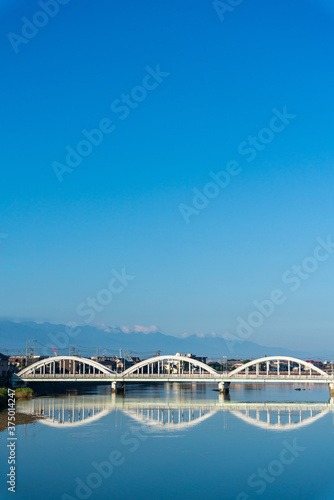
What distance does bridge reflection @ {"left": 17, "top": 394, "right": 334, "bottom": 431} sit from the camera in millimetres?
36406

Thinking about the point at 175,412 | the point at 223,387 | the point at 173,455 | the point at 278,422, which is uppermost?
the point at 223,387

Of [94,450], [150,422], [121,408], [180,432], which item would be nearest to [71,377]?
[121,408]

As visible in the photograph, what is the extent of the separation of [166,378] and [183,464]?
37896 millimetres

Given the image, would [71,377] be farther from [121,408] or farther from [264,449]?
[264,449]

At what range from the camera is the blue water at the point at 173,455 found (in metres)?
20.6

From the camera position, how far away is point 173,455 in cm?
2588

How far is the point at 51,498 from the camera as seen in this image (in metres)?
19.1

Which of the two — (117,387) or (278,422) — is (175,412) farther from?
(117,387)

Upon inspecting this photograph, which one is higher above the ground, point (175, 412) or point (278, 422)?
point (175, 412)

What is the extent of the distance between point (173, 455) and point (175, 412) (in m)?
16.9

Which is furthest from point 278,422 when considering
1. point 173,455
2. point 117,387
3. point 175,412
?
point 117,387

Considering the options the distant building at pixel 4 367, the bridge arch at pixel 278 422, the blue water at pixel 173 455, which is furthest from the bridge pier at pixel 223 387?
the distant building at pixel 4 367

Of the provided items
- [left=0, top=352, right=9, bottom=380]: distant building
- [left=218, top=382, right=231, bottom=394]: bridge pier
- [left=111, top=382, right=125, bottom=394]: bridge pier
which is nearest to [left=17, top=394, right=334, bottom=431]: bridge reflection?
[left=0, top=352, right=9, bottom=380]: distant building

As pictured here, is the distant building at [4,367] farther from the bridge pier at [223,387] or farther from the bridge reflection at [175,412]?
the bridge pier at [223,387]
